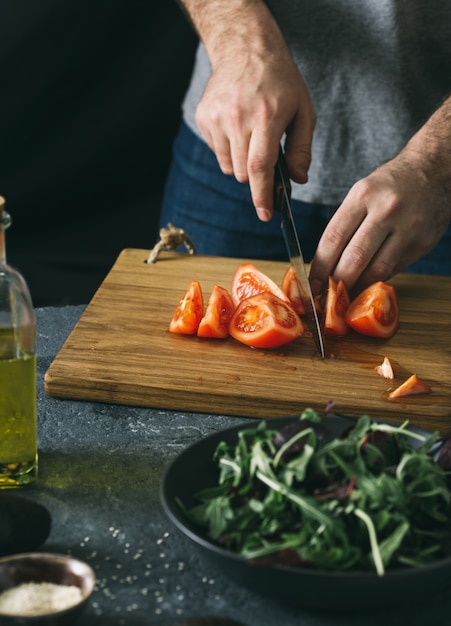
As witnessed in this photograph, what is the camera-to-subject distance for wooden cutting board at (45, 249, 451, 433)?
1.75m

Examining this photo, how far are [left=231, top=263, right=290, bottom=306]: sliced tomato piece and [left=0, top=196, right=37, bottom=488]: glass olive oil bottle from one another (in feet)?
2.84

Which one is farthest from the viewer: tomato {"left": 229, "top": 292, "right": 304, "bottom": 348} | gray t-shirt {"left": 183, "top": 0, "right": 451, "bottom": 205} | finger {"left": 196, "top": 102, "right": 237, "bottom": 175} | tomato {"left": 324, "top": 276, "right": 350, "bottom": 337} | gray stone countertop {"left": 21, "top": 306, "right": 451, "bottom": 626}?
gray t-shirt {"left": 183, "top": 0, "right": 451, "bottom": 205}

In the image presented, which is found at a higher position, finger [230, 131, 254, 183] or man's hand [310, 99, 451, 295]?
finger [230, 131, 254, 183]

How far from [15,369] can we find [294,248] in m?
0.88

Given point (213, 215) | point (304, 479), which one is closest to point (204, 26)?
point (213, 215)

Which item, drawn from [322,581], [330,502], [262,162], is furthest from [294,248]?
[322,581]

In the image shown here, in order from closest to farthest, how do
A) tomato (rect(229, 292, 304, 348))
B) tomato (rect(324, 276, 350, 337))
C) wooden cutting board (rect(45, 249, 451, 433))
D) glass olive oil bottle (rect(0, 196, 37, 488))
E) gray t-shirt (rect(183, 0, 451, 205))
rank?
glass olive oil bottle (rect(0, 196, 37, 488))
wooden cutting board (rect(45, 249, 451, 433))
tomato (rect(229, 292, 304, 348))
tomato (rect(324, 276, 350, 337))
gray t-shirt (rect(183, 0, 451, 205))

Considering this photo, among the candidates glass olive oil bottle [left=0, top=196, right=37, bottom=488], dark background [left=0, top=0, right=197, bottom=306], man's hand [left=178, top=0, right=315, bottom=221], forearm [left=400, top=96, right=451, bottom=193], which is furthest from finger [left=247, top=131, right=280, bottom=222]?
dark background [left=0, top=0, right=197, bottom=306]

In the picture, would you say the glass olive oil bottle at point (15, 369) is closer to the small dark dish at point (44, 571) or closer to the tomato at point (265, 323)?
the small dark dish at point (44, 571)

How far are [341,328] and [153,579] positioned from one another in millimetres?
943

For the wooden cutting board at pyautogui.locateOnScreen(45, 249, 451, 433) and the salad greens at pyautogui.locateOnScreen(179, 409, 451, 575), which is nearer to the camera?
the salad greens at pyautogui.locateOnScreen(179, 409, 451, 575)

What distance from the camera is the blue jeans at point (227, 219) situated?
2.84 metres

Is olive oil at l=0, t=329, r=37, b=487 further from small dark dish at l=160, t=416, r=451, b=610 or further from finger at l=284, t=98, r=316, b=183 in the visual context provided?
finger at l=284, t=98, r=316, b=183

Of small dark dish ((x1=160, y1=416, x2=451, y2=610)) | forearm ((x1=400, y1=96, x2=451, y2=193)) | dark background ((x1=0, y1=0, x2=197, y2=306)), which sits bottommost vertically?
dark background ((x1=0, y1=0, x2=197, y2=306))
